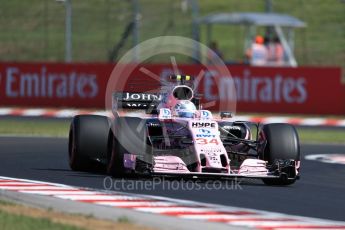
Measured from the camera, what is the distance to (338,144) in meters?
23.7

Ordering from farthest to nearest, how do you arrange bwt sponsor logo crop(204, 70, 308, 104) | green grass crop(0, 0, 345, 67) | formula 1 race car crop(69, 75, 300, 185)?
green grass crop(0, 0, 345, 67), bwt sponsor logo crop(204, 70, 308, 104), formula 1 race car crop(69, 75, 300, 185)

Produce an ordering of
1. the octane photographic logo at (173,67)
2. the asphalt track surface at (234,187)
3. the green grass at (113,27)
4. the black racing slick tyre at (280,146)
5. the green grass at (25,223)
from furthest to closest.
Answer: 1. the green grass at (113,27)
2. the octane photographic logo at (173,67)
3. the black racing slick tyre at (280,146)
4. the asphalt track surface at (234,187)
5. the green grass at (25,223)

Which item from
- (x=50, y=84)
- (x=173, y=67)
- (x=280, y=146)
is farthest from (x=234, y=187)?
(x=50, y=84)

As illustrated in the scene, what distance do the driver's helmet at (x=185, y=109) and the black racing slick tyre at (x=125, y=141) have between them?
844 mm

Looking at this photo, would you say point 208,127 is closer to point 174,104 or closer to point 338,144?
point 174,104

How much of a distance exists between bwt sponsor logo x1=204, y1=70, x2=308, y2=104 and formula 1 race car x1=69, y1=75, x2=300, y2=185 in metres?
14.8

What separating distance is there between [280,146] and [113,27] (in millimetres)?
21459

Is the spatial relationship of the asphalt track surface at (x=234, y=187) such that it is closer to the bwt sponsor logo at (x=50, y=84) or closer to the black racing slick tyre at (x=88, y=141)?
the black racing slick tyre at (x=88, y=141)

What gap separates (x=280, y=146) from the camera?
13945 millimetres

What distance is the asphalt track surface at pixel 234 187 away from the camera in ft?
38.4

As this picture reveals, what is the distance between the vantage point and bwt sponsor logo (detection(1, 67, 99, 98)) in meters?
30.8

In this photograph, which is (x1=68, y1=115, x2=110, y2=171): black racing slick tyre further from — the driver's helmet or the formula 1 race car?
the driver's helmet

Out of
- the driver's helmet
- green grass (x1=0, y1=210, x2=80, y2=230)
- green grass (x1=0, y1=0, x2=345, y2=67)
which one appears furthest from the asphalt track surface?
green grass (x1=0, y1=0, x2=345, y2=67)

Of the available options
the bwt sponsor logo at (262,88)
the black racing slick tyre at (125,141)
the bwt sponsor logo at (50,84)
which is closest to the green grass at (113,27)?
the bwt sponsor logo at (50,84)
